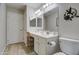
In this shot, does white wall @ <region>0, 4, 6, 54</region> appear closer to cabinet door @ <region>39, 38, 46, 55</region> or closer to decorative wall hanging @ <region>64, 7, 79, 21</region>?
cabinet door @ <region>39, 38, 46, 55</region>

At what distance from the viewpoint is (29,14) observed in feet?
4.67

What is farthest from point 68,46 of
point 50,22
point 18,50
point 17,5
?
point 17,5

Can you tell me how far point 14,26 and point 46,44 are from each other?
2.04ft

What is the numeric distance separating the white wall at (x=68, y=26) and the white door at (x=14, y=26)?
667 millimetres

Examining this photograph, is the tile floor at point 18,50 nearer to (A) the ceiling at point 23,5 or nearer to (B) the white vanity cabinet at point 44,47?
(B) the white vanity cabinet at point 44,47

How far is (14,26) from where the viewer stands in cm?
145

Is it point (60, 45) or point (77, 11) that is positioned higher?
point (77, 11)

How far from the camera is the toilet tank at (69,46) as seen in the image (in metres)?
1.29

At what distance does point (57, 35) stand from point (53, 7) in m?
0.46

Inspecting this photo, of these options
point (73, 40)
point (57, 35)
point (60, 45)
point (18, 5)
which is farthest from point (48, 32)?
point (18, 5)

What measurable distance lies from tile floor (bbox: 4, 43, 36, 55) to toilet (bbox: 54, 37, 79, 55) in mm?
475

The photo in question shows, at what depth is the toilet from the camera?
1286 millimetres

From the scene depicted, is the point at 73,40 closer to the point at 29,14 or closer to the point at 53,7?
the point at 53,7

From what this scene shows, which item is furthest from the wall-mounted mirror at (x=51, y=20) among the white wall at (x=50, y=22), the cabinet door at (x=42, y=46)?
the cabinet door at (x=42, y=46)
